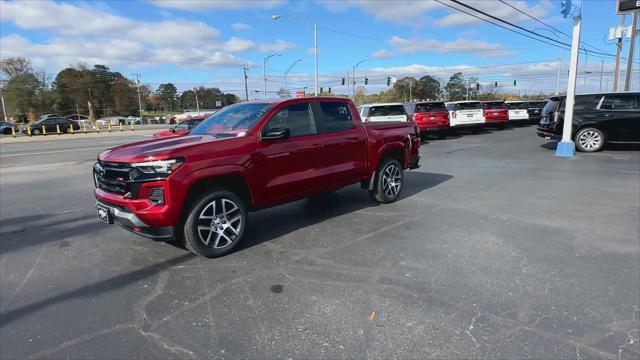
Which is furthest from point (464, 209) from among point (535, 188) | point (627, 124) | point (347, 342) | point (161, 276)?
point (627, 124)

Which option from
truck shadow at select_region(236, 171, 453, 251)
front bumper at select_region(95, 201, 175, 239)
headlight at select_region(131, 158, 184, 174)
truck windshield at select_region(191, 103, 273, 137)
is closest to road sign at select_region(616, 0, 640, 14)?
truck shadow at select_region(236, 171, 453, 251)

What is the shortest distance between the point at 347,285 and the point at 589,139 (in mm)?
12457

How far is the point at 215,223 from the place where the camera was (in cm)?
448

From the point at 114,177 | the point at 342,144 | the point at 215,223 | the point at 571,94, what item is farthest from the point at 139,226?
the point at 571,94

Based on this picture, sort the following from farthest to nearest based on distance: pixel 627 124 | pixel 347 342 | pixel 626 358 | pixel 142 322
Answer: pixel 627 124 → pixel 142 322 → pixel 347 342 → pixel 626 358

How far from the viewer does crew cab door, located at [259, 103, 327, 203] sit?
4.86m

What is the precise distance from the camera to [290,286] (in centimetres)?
379

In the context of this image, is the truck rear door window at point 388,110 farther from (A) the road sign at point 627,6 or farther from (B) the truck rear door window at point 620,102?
(A) the road sign at point 627,6

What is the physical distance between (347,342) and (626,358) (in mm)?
1853

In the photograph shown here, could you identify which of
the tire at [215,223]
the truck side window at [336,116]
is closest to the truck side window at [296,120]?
the truck side window at [336,116]

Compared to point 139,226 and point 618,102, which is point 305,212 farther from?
point 618,102

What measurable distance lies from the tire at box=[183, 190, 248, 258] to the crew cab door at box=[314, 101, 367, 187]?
1505 mm

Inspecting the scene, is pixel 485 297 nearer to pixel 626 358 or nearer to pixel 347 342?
pixel 626 358

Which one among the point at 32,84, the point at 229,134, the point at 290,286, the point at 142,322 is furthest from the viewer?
the point at 32,84
